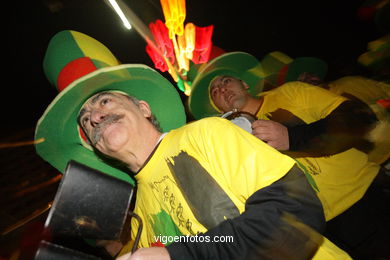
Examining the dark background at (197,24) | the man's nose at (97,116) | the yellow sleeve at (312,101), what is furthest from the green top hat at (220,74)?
the dark background at (197,24)

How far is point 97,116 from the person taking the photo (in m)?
1.77

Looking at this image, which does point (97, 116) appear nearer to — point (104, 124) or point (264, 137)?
A: point (104, 124)

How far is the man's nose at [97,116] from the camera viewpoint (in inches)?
69.2

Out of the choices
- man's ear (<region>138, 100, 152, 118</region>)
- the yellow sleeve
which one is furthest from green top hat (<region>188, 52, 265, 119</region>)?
man's ear (<region>138, 100, 152, 118</region>)

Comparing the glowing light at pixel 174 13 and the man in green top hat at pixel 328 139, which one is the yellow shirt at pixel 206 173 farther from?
the glowing light at pixel 174 13

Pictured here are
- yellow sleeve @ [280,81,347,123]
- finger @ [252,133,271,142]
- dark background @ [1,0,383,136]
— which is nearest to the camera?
finger @ [252,133,271,142]

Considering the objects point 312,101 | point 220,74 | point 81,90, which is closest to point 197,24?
point 220,74

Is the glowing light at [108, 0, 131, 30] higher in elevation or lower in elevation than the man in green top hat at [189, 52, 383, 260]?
higher

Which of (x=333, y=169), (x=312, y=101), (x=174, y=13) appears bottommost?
(x=333, y=169)

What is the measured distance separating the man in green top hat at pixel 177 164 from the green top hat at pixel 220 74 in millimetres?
1533

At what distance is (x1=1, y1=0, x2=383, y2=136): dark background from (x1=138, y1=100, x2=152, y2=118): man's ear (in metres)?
6.16

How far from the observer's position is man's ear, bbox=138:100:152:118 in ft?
6.66

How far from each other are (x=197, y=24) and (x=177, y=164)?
387 inches

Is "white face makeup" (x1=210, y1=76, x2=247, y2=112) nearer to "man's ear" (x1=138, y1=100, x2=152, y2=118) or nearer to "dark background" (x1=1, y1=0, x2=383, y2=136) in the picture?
"man's ear" (x1=138, y1=100, x2=152, y2=118)
